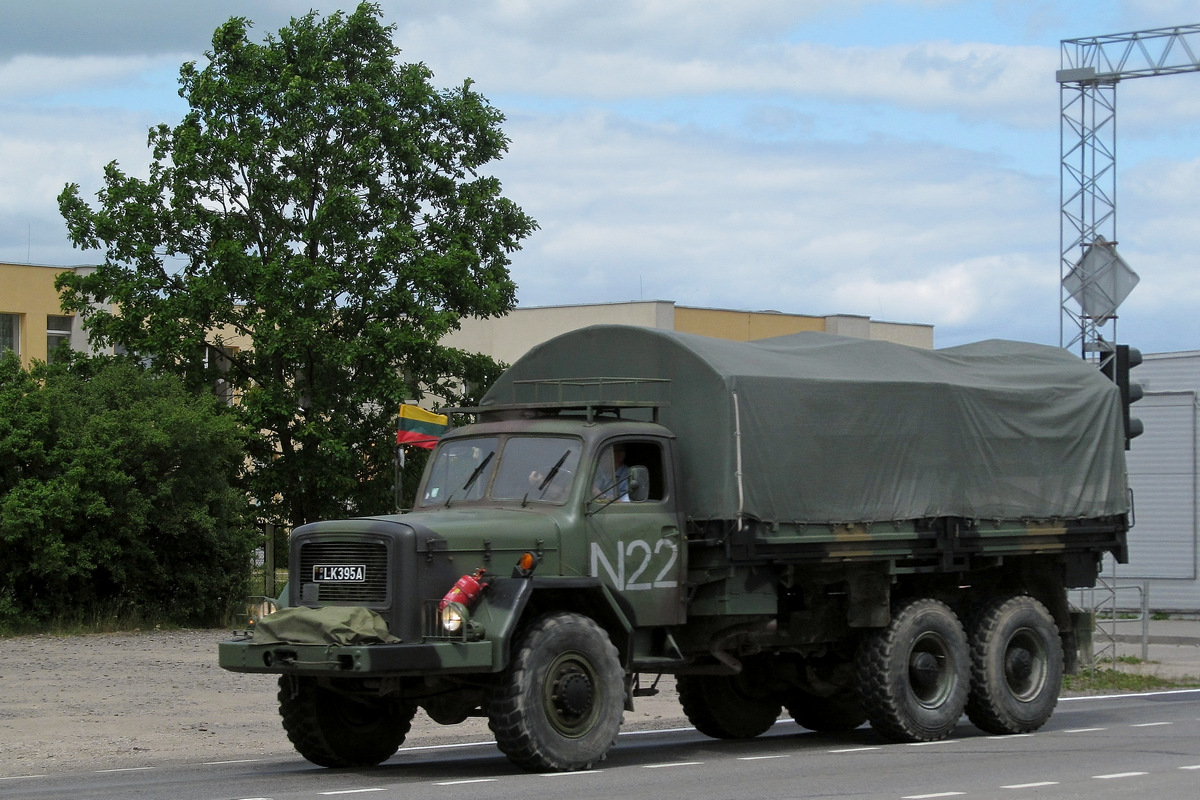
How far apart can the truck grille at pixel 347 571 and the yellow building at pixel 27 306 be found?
41.3 metres

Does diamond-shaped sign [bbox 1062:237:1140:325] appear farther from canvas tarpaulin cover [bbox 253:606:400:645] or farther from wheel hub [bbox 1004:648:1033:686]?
canvas tarpaulin cover [bbox 253:606:400:645]

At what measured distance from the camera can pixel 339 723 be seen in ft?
43.2

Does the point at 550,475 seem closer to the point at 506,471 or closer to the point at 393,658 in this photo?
the point at 506,471

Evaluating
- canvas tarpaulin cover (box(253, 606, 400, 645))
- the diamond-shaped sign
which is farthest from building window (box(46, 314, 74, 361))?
canvas tarpaulin cover (box(253, 606, 400, 645))

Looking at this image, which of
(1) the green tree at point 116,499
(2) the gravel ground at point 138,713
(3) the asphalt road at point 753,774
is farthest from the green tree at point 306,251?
(3) the asphalt road at point 753,774

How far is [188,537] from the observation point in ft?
106

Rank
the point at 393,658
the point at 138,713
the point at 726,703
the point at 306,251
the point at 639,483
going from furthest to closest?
the point at 306,251 → the point at 138,713 → the point at 726,703 → the point at 639,483 → the point at 393,658

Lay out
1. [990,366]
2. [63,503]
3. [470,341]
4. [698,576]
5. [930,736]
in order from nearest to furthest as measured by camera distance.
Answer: [698,576], [930,736], [990,366], [63,503], [470,341]

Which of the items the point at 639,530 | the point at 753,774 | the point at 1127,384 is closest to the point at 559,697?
the point at 753,774

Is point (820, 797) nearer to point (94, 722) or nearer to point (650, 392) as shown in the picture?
point (650, 392)

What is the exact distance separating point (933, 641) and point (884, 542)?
117cm

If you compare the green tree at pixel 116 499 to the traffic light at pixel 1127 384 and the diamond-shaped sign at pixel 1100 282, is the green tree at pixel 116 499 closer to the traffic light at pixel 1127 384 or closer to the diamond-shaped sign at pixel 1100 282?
the diamond-shaped sign at pixel 1100 282

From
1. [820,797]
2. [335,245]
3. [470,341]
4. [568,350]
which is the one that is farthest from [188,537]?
[470,341]

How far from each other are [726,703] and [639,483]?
3404 millimetres
